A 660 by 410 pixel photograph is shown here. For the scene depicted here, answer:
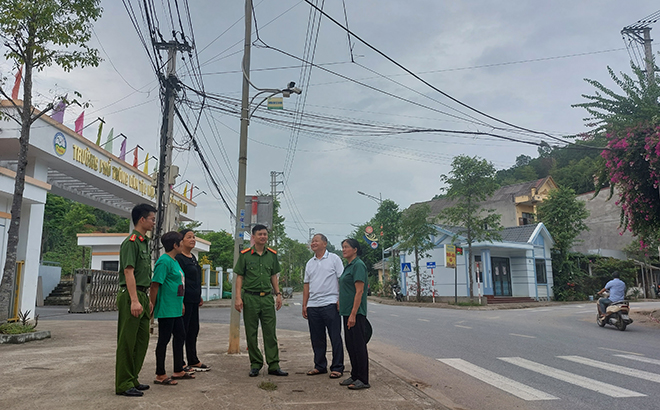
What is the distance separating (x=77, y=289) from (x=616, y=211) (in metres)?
39.2

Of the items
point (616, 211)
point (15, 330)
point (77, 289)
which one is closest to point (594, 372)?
point (15, 330)

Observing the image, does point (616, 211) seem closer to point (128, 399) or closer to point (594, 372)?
point (594, 372)

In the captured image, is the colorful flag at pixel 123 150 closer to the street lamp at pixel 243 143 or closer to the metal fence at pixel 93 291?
the metal fence at pixel 93 291

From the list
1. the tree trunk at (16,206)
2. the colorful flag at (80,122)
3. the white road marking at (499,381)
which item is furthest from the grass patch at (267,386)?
the colorful flag at (80,122)

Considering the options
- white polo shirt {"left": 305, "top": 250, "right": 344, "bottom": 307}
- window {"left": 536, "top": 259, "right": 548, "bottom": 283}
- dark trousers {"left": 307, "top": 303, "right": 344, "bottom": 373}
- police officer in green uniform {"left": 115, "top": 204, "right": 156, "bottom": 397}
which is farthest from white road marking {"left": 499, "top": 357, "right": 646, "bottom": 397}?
window {"left": 536, "top": 259, "right": 548, "bottom": 283}

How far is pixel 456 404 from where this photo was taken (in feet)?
16.1

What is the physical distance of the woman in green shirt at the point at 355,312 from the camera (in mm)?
5188

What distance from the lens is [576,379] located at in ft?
20.1

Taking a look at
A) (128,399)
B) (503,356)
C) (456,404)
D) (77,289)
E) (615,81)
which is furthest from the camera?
(77,289)

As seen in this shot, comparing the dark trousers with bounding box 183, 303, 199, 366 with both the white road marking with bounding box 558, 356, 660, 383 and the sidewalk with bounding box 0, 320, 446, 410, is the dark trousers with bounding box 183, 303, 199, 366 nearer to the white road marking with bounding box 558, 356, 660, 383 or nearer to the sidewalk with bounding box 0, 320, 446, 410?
the sidewalk with bounding box 0, 320, 446, 410

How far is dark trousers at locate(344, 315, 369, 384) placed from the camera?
17.0 ft

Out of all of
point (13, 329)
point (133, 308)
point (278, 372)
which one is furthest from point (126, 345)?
point (13, 329)

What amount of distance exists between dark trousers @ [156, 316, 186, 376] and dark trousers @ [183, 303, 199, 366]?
38 centimetres

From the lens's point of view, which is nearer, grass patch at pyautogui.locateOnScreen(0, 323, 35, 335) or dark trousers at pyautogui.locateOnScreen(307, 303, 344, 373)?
dark trousers at pyautogui.locateOnScreen(307, 303, 344, 373)
